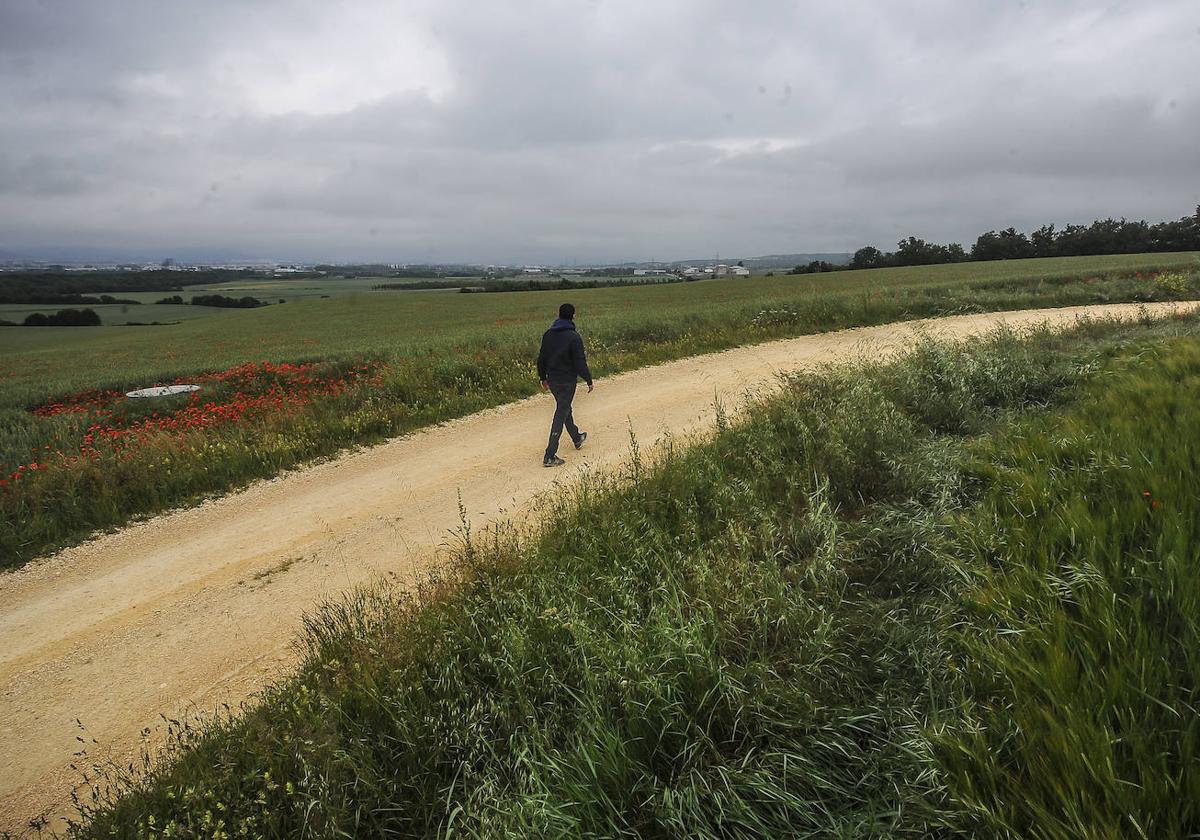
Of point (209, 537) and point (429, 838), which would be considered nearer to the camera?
point (429, 838)

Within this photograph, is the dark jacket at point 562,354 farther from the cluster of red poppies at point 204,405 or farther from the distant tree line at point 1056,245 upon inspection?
the distant tree line at point 1056,245

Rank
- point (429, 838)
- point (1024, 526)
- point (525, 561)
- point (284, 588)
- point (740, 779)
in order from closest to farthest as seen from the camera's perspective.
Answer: point (740, 779)
point (429, 838)
point (1024, 526)
point (525, 561)
point (284, 588)

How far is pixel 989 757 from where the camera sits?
Answer: 6.29 feet

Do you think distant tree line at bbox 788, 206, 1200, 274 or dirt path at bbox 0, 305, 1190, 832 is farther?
distant tree line at bbox 788, 206, 1200, 274

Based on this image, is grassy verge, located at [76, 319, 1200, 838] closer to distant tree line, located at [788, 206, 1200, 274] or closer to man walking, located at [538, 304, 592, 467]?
man walking, located at [538, 304, 592, 467]

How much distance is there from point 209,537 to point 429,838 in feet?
19.5

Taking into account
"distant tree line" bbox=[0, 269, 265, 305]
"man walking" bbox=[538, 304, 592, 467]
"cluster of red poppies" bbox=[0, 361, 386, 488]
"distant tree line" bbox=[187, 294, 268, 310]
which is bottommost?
"cluster of red poppies" bbox=[0, 361, 386, 488]

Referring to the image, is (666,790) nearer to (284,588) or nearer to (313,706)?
(313,706)

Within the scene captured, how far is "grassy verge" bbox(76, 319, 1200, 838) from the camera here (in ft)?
6.54

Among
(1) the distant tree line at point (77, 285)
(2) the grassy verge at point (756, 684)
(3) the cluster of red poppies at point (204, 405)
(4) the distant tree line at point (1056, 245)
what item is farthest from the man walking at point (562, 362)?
(1) the distant tree line at point (77, 285)

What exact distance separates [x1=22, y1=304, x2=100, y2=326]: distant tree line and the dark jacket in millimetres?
79844

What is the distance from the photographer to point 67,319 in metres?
63.3

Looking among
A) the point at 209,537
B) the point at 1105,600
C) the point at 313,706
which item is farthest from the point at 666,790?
the point at 209,537

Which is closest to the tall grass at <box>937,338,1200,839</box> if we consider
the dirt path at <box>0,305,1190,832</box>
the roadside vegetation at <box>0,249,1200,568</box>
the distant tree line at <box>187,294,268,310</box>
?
the dirt path at <box>0,305,1190,832</box>
